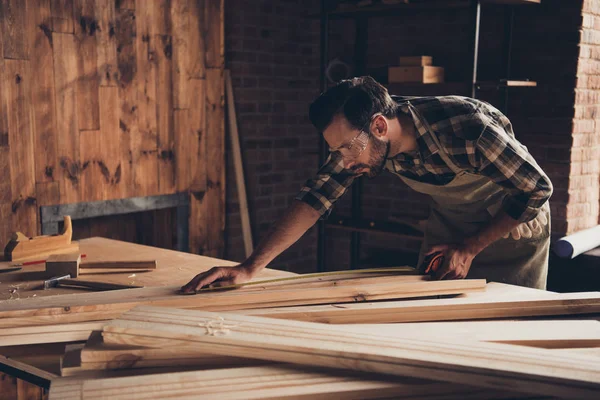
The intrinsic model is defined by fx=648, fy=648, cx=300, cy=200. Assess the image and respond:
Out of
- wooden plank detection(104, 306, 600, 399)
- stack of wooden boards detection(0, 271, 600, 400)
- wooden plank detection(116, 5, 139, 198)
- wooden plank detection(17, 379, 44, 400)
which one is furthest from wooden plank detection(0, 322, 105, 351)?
wooden plank detection(116, 5, 139, 198)

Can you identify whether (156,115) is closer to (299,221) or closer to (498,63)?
(299,221)

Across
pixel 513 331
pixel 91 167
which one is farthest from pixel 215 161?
pixel 513 331

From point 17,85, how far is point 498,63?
9.30 ft

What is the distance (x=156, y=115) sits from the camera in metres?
4.01

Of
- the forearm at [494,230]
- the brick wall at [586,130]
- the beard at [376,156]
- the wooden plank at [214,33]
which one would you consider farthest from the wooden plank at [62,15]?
the brick wall at [586,130]

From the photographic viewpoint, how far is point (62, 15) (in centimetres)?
353

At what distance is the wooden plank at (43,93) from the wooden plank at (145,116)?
0.52 meters

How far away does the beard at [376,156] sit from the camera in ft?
7.35

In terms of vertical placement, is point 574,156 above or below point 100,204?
above

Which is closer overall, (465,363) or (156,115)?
(465,363)

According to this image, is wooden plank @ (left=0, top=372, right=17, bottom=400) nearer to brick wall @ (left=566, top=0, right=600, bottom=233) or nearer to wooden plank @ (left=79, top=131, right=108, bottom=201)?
wooden plank @ (left=79, top=131, right=108, bottom=201)

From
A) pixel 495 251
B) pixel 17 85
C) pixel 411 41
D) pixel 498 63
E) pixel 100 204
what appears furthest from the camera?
pixel 411 41

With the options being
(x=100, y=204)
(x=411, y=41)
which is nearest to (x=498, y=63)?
(x=411, y=41)

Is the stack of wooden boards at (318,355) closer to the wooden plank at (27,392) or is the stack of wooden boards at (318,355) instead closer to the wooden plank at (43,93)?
the wooden plank at (27,392)
